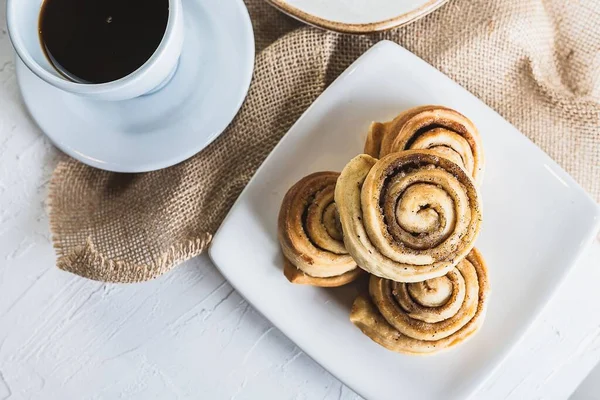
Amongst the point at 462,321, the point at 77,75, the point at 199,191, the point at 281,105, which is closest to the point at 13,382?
the point at 199,191

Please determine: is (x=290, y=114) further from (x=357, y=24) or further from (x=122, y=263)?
(x=122, y=263)

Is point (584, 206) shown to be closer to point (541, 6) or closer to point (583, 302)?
Answer: point (583, 302)

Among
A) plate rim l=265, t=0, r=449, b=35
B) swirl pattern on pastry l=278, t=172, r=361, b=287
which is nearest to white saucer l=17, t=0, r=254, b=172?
plate rim l=265, t=0, r=449, b=35

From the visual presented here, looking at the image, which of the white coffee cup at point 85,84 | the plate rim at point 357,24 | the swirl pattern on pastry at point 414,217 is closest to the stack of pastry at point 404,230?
the swirl pattern on pastry at point 414,217


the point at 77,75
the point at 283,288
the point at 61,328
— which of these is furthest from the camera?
the point at 61,328

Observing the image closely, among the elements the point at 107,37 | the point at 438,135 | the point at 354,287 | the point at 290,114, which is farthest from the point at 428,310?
the point at 107,37

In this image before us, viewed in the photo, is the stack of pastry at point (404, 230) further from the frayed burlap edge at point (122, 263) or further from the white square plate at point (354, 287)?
the frayed burlap edge at point (122, 263)

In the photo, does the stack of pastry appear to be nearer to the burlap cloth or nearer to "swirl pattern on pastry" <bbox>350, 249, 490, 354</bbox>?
"swirl pattern on pastry" <bbox>350, 249, 490, 354</bbox>

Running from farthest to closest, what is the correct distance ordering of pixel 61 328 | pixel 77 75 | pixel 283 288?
pixel 61 328, pixel 283 288, pixel 77 75
